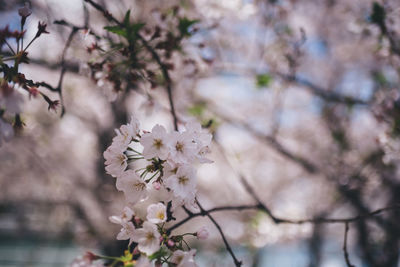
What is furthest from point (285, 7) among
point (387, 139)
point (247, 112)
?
point (247, 112)

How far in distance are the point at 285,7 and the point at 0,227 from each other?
15407 millimetres

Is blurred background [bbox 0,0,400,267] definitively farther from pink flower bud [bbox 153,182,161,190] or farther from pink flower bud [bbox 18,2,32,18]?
→ pink flower bud [bbox 153,182,161,190]

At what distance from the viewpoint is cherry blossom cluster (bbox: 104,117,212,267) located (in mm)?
801

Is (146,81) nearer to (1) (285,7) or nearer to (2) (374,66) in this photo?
(1) (285,7)

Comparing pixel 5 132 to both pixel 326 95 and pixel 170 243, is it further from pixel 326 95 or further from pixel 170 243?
pixel 326 95

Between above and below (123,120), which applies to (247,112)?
above

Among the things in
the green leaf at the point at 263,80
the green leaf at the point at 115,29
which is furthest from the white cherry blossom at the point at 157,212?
the green leaf at the point at 263,80

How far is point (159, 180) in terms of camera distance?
91 centimetres

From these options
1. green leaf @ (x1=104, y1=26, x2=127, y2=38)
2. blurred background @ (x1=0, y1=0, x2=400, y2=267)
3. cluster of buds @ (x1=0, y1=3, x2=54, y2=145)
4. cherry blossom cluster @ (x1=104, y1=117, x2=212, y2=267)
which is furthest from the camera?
blurred background @ (x1=0, y1=0, x2=400, y2=267)

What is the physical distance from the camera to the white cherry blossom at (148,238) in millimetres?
780

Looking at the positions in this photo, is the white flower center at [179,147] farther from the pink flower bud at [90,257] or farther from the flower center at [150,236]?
the pink flower bud at [90,257]

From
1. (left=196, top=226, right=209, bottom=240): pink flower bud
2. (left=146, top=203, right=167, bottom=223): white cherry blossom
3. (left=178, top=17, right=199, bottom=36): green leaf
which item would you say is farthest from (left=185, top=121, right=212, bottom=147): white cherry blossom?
(left=178, top=17, right=199, bottom=36): green leaf

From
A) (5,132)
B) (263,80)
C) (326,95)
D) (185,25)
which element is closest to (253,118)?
(326,95)

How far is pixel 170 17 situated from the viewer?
5.25 ft
